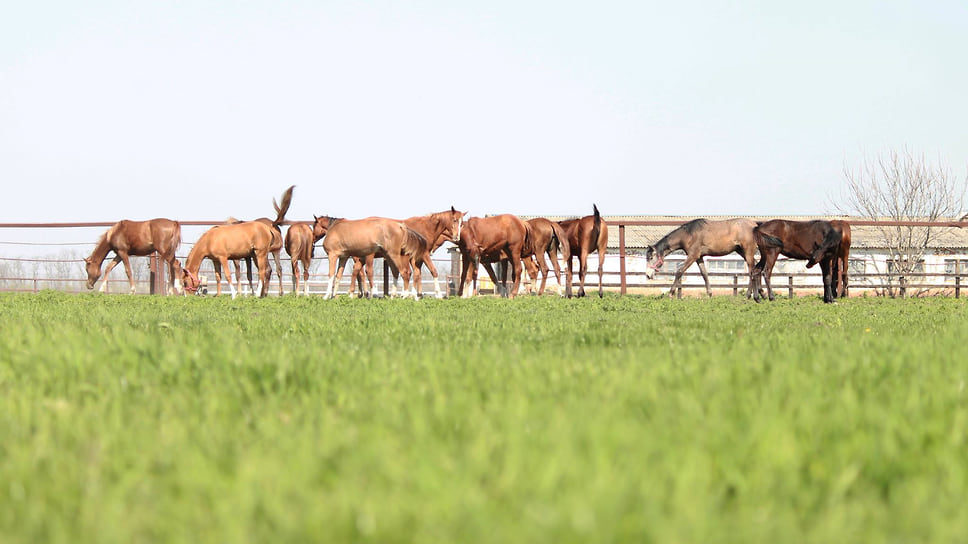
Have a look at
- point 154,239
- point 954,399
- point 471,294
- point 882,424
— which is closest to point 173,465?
point 882,424

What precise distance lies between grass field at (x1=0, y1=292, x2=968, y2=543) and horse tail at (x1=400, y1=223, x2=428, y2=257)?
12.5 m

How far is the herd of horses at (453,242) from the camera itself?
15.9 meters

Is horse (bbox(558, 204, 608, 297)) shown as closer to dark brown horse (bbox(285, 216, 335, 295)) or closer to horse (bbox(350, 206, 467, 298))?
horse (bbox(350, 206, 467, 298))

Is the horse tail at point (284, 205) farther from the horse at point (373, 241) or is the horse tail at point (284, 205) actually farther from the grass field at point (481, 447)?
the grass field at point (481, 447)

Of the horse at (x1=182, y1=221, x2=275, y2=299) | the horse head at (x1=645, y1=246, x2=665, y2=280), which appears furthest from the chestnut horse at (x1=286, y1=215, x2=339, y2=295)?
the horse head at (x1=645, y1=246, x2=665, y2=280)

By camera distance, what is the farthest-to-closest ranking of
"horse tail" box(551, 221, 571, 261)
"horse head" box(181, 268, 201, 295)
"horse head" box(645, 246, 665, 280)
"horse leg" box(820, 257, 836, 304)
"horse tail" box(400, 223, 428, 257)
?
"horse head" box(645, 246, 665, 280)
"horse head" box(181, 268, 201, 295)
"horse tail" box(551, 221, 571, 261)
"horse tail" box(400, 223, 428, 257)
"horse leg" box(820, 257, 836, 304)

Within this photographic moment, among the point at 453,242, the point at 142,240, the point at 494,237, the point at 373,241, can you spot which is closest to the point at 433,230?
the point at 453,242

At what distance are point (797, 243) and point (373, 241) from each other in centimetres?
819

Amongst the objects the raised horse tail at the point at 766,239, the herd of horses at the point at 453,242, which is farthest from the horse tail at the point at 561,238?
the raised horse tail at the point at 766,239

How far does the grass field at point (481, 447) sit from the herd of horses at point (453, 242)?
1217cm

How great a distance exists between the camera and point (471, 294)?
18.6m

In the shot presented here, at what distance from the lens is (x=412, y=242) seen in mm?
16141

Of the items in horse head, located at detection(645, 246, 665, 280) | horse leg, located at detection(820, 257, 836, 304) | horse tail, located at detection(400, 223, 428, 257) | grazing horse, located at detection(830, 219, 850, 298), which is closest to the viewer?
horse leg, located at detection(820, 257, 836, 304)

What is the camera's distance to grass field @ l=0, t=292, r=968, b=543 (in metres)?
1.41
